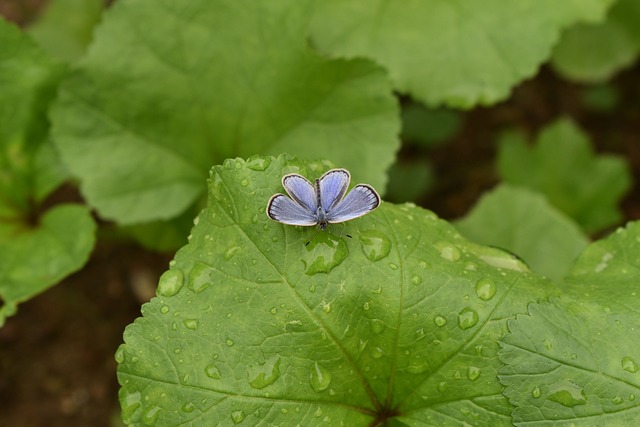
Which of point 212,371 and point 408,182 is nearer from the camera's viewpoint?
point 212,371

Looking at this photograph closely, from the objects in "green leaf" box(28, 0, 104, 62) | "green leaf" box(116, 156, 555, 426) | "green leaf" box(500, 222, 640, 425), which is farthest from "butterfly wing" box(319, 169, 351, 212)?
"green leaf" box(28, 0, 104, 62)

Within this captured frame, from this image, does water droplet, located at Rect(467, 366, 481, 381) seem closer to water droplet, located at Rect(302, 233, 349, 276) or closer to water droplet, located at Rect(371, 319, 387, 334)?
water droplet, located at Rect(371, 319, 387, 334)

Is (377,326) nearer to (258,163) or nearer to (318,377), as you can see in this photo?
(318,377)

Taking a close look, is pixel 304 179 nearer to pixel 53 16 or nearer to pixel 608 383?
pixel 608 383

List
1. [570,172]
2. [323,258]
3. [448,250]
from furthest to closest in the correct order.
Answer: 1. [570,172]
2. [448,250]
3. [323,258]

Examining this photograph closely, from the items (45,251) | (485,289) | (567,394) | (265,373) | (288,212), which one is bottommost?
(45,251)

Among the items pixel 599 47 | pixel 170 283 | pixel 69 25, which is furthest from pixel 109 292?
pixel 599 47
